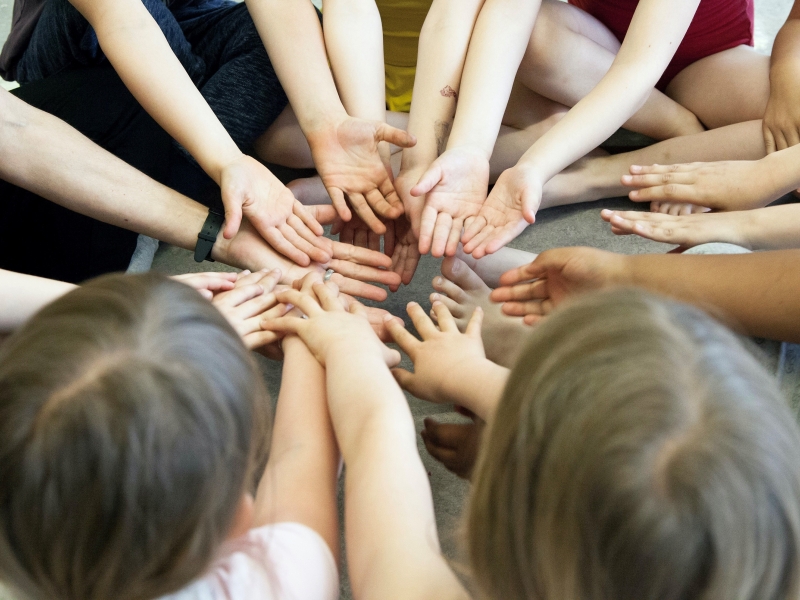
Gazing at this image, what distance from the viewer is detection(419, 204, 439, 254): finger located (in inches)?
36.3

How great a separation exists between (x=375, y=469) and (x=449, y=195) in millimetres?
512

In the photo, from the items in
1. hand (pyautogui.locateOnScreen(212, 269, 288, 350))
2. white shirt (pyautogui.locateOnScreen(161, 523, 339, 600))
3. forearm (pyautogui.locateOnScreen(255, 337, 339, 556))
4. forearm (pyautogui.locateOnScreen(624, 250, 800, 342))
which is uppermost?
forearm (pyautogui.locateOnScreen(624, 250, 800, 342))

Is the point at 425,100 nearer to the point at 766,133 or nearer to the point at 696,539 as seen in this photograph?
the point at 766,133

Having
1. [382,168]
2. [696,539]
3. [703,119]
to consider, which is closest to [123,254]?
[382,168]

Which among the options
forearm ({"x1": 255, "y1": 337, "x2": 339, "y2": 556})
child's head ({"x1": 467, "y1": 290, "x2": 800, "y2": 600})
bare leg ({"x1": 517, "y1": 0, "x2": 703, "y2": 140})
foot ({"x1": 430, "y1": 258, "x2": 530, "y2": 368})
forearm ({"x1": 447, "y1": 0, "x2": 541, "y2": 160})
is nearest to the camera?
child's head ({"x1": 467, "y1": 290, "x2": 800, "y2": 600})

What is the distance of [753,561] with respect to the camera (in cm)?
34

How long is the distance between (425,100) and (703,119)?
0.59 m

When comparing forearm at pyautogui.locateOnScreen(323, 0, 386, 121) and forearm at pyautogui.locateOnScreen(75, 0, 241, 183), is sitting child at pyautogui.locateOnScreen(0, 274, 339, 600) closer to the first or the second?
forearm at pyautogui.locateOnScreen(75, 0, 241, 183)

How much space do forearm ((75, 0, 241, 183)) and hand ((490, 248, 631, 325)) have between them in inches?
19.2

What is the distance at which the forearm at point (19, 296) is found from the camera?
75 cm

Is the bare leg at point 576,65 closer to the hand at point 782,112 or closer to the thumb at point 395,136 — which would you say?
the hand at point 782,112

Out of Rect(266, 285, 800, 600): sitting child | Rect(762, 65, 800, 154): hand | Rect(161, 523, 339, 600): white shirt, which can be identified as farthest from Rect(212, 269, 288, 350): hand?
Rect(762, 65, 800, 154): hand

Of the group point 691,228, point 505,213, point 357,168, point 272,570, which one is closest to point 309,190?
point 357,168

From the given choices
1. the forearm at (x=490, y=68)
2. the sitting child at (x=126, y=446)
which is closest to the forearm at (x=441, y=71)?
the forearm at (x=490, y=68)
